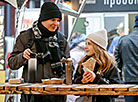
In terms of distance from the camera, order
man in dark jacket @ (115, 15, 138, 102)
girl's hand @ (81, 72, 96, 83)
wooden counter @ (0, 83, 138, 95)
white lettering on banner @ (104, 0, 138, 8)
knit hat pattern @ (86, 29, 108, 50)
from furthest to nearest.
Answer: white lettering on banner @ (104, 0, 138, 8) < man in dark jacket @ (115, 15, 138, 102) < knit hat pattern @ (86, 29, 108, 50) < girl's hand @ (81, 72, 96, 83) < wooden counter @ (0, 83, 138, 95)

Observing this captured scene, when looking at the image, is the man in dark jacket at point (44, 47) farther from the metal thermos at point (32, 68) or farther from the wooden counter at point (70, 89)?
the wooden counter at point (70, 89)

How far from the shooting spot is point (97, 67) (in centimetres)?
355

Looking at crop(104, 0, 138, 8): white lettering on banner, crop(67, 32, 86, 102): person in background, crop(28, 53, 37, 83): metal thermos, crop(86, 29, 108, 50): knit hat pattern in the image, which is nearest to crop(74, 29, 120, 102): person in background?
crop(86, 29, 108, 50): knit hat pattern

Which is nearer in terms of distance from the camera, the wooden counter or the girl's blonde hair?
the wooden counter

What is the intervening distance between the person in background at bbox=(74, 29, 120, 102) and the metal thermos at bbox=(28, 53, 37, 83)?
38 cm

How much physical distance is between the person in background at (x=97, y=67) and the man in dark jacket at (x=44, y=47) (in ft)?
0.82

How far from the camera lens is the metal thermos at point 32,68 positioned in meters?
3.54

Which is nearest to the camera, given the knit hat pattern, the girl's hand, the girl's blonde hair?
the girl's hand

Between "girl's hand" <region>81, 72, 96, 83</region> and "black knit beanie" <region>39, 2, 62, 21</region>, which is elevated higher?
"black knit beanie" <region>39, 2, 62, 21</region>

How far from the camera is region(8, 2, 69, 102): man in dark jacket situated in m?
3.68

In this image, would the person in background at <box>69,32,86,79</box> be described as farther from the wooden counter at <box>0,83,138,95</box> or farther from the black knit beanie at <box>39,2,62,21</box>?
the wooden counter at <box>0,83,138,95</box>

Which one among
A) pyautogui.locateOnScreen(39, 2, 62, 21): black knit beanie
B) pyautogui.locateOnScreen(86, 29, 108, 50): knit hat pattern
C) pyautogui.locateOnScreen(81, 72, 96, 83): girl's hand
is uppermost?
pyautogui.locateOnScreen(39, 2, 62, 21): black knit beanie

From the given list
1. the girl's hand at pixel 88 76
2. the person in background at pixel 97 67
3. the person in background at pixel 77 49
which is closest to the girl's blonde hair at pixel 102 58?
the person in background at pixel 97 67

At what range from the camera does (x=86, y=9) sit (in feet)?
44.9
